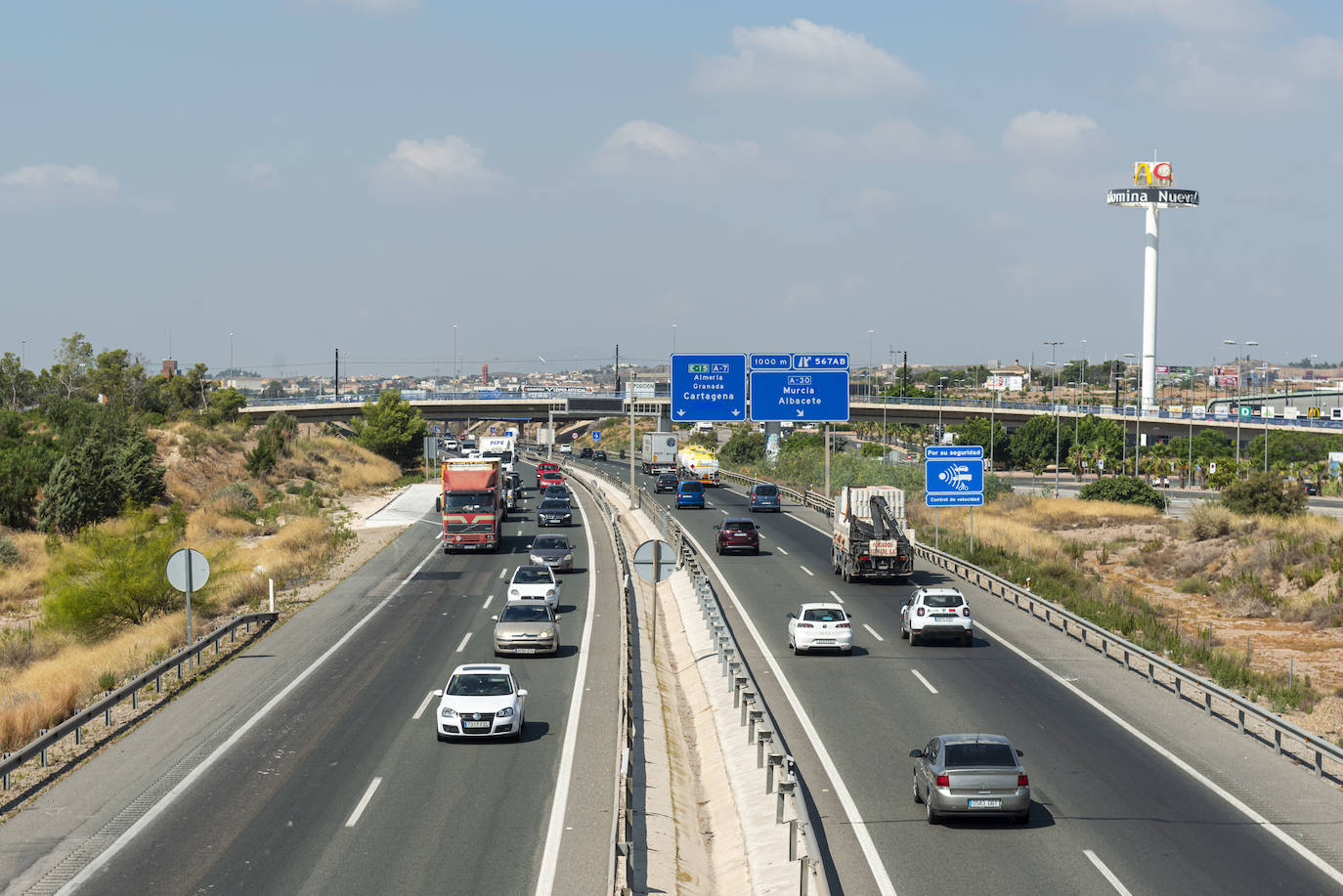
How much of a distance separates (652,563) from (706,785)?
6.50 metres

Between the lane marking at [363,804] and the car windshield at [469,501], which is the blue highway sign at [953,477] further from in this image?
the lane marking at [363,804]

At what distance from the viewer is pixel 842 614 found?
32.1m

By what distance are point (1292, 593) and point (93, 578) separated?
43469mm

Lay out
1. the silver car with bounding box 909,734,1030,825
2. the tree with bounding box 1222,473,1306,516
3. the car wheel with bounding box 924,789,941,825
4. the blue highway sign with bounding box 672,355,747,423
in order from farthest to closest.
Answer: the tree with bounding box 1222,473,1306,516 → the blue highway sign with bounding box 672,355,747,423 → the car wheel with bounding box 924,789,941,825 → the silver car with bounding box 909,734,1030,825

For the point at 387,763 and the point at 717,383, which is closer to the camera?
the point at 387,763

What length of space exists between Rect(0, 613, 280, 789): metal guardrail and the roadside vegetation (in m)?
1.16

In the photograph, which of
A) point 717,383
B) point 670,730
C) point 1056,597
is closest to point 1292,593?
point 1056,597

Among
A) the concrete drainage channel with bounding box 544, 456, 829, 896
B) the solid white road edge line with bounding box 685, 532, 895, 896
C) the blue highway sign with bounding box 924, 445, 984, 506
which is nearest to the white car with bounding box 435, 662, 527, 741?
the concrete drainage channel with bounding box 544, 456, 829, 896

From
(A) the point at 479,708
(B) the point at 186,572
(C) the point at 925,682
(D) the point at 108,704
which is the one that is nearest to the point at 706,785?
(A) the point at 479,708

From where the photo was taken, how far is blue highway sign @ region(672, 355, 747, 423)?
2069 inches

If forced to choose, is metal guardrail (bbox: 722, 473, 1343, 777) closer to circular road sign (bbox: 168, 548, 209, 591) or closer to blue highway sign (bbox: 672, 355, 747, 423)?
blue highway sign (bbox: 672, 355, 747, 423)

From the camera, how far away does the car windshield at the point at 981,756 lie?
17516 millimetres

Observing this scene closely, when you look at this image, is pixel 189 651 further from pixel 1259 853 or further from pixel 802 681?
pixel 1259 853

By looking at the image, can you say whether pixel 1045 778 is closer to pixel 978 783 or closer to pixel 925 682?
pixel 978 783
